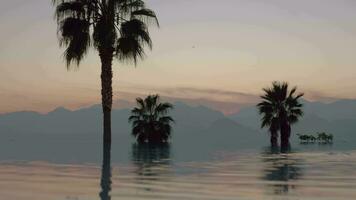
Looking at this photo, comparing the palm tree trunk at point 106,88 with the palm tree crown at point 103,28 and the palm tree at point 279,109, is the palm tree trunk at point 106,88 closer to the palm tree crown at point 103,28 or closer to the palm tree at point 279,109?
the palm tree crown at point 103,28

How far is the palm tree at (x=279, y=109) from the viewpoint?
42562mm

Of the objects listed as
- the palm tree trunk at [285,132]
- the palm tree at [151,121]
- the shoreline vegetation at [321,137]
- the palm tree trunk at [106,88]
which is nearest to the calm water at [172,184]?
the palm tree trunk at [106,88]

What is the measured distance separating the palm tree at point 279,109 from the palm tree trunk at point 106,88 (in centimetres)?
2013

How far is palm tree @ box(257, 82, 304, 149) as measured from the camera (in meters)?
42.6

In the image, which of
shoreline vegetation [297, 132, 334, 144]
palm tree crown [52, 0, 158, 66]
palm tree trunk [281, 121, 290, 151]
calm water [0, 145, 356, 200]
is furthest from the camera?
shoreline vegetation [297, 132, 334, 144]

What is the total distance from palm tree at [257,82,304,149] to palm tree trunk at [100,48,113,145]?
66.1 feet

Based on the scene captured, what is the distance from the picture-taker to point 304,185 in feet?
32.8

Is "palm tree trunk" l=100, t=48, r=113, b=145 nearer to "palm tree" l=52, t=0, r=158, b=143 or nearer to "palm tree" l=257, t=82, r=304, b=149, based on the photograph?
"palm tree" l=52, t=0, r=158, b=143

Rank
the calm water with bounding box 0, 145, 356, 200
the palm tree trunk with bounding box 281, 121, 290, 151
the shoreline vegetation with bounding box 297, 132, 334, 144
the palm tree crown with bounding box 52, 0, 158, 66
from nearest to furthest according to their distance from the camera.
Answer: the calm water with bounding box 0, 145, 356, 200, the palm tree crown with bounding box 52, 0, 158, 66, the palm tree trunk with bounding box 281, 121, 290, 151, the shoreline vegetation with bounding box 297, 132, 334, 144

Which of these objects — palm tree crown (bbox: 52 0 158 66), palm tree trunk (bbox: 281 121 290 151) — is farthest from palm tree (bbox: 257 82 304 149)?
palm tree crown (bbox: 52 0 158 66)

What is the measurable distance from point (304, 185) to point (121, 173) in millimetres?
4084

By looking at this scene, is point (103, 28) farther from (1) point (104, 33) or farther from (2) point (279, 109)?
(2) point (279, 109)

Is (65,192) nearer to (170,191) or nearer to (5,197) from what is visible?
(5,197)

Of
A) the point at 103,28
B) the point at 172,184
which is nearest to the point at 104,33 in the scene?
the point at 103,28
